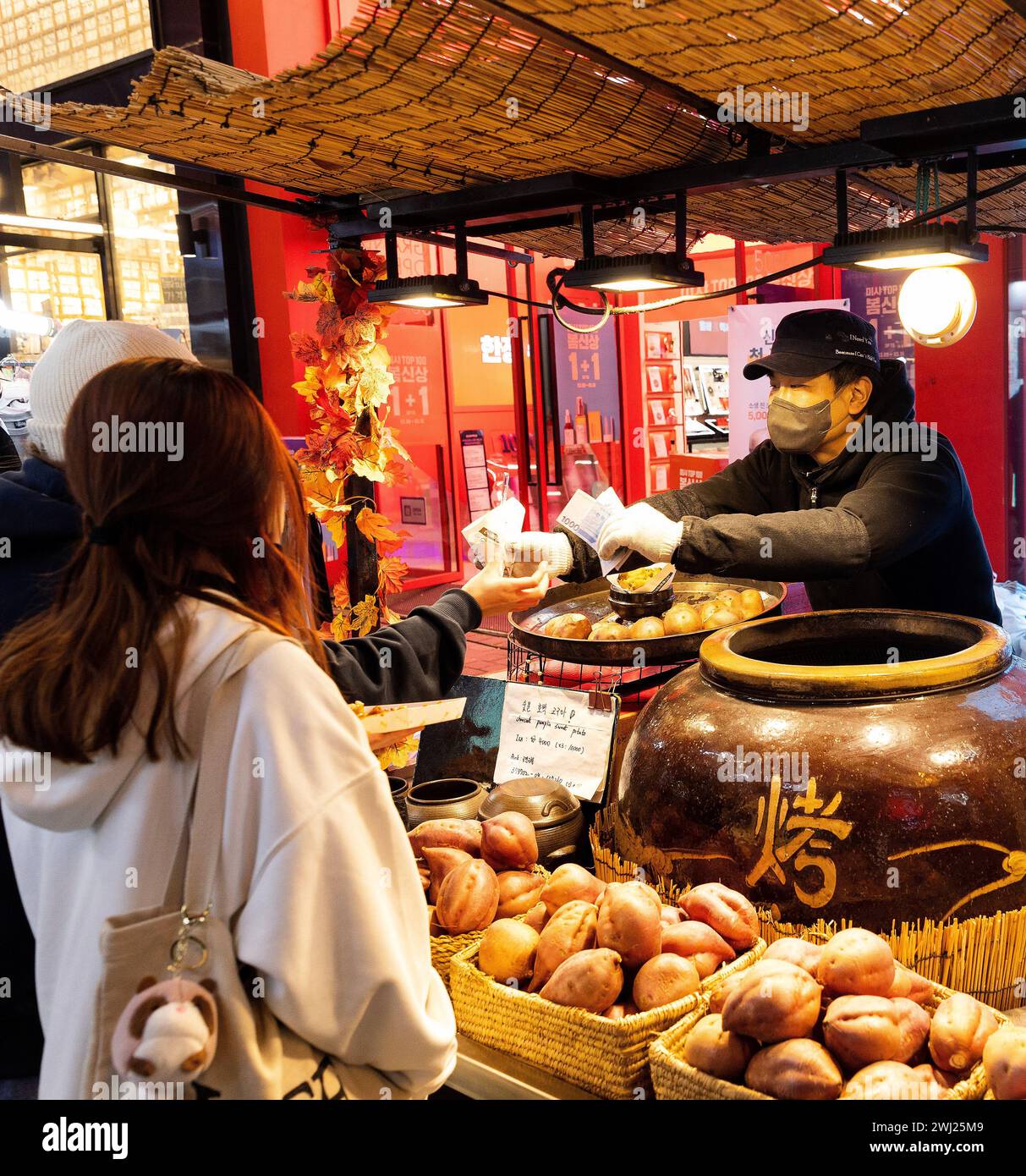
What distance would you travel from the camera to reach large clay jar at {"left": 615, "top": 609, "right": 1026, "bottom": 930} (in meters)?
1.71

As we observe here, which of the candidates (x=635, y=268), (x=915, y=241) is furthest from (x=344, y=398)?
(x=915, y=241)

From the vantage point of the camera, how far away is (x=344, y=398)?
346 centimetres

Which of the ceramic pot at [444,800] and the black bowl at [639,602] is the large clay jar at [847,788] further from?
the black bowl at [639,602]

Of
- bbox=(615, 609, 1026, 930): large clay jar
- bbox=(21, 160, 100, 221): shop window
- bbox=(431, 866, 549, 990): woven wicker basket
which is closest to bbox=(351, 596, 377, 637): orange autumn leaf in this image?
bbox=(615, 609, 1026, 930): large clay jar

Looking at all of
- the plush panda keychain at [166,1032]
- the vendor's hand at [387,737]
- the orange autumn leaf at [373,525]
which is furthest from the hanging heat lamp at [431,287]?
the plush panda keychain at [166,1032]

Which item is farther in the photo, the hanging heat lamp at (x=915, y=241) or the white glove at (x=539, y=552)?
the white glove at (x=539, y=552)

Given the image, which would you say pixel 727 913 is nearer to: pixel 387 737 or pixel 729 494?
pixel 387 737

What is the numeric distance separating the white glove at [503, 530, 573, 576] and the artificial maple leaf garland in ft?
2.83

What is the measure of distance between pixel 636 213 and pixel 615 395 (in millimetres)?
7473

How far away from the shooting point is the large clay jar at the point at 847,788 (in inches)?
67.4

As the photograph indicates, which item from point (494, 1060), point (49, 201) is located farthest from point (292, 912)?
point (49, 201)

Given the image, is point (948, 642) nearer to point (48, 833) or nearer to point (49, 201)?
point (48, 833)

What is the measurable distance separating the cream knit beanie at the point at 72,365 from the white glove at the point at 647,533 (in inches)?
49.0

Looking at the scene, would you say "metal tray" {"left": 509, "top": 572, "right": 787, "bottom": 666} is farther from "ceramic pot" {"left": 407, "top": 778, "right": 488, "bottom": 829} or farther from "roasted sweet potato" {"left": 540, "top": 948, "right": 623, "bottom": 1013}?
"roasted sweet potato" {"left": 540, "top": 948, "right": 623, "bottom": 1013}
